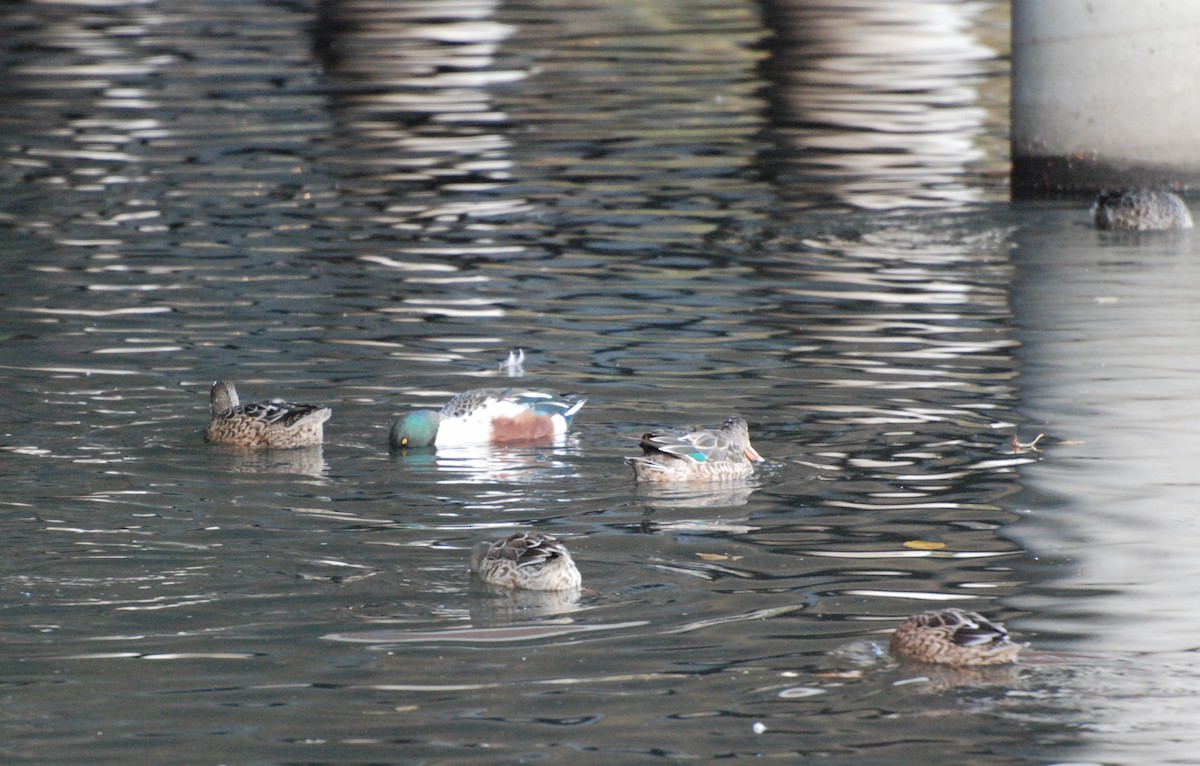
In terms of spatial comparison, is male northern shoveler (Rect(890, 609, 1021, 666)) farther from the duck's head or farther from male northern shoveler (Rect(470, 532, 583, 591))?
the duck's head

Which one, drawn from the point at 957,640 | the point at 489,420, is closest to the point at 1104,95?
the point at 489,420

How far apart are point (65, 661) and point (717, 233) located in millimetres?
14481

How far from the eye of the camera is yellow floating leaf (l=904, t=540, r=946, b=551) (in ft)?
34.5

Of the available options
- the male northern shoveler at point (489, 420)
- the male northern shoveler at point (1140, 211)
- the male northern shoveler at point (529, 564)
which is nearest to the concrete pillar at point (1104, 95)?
the male northern shoveler at point (1140, 211)

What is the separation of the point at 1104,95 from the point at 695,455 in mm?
13410

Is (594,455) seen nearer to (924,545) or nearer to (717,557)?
(717,557)

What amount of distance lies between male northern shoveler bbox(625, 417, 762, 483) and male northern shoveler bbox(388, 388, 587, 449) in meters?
1.23

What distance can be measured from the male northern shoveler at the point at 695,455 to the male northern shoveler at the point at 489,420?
1230mm

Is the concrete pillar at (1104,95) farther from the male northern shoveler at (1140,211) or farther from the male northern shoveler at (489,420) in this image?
the male northern shoveler at (489,420)

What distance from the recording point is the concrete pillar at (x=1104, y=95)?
76.7 ft

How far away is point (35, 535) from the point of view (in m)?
10.6

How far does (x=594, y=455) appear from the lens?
41.8 ft

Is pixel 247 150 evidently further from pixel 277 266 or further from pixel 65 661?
pixel 65 661

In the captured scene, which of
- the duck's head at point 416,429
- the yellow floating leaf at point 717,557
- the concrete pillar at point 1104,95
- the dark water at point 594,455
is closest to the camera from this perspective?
the dark water at point 594,455
